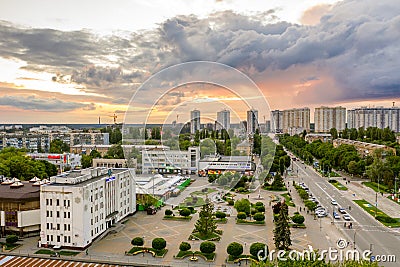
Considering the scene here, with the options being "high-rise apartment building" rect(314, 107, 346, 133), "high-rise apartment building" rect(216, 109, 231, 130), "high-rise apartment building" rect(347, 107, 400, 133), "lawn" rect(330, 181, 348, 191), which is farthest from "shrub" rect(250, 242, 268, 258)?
"high-rise apartment building" rect(347, 107, 400, 133)

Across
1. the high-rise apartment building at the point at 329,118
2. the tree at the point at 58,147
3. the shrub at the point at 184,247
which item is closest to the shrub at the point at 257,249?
the shrub at the point at 184,247

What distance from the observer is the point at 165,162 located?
23.9 ft

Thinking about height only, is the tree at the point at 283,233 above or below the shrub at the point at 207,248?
above

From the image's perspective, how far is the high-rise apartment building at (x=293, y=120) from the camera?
177ft

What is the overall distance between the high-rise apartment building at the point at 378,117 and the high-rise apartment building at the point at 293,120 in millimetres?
7295

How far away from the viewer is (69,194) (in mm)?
9578

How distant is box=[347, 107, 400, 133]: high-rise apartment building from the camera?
4794cm

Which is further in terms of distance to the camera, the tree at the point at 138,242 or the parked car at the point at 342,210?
the parked car at the point at 342,210

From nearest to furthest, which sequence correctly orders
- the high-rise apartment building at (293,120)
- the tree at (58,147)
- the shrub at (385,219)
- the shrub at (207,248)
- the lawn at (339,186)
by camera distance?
the shrub at (207,248)
the shrub at (385,219)
the lawn at (339,186)
the tree at (58,147)
the high-rise apartment building at (293,120)

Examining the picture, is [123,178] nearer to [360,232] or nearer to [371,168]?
[360,232]

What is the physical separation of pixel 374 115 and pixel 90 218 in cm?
4864

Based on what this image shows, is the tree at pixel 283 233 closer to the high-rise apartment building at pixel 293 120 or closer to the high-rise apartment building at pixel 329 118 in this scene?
the high-rise apartment building at pixel 329 118

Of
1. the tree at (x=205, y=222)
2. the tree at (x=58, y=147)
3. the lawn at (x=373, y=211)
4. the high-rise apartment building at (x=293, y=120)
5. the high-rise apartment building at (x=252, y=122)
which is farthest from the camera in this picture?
the high-rise apartment building at (x=293, y=120)

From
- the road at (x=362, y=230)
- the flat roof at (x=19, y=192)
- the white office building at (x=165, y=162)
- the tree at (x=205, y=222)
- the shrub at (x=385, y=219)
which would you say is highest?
the white office building at (x=165, y=162)
